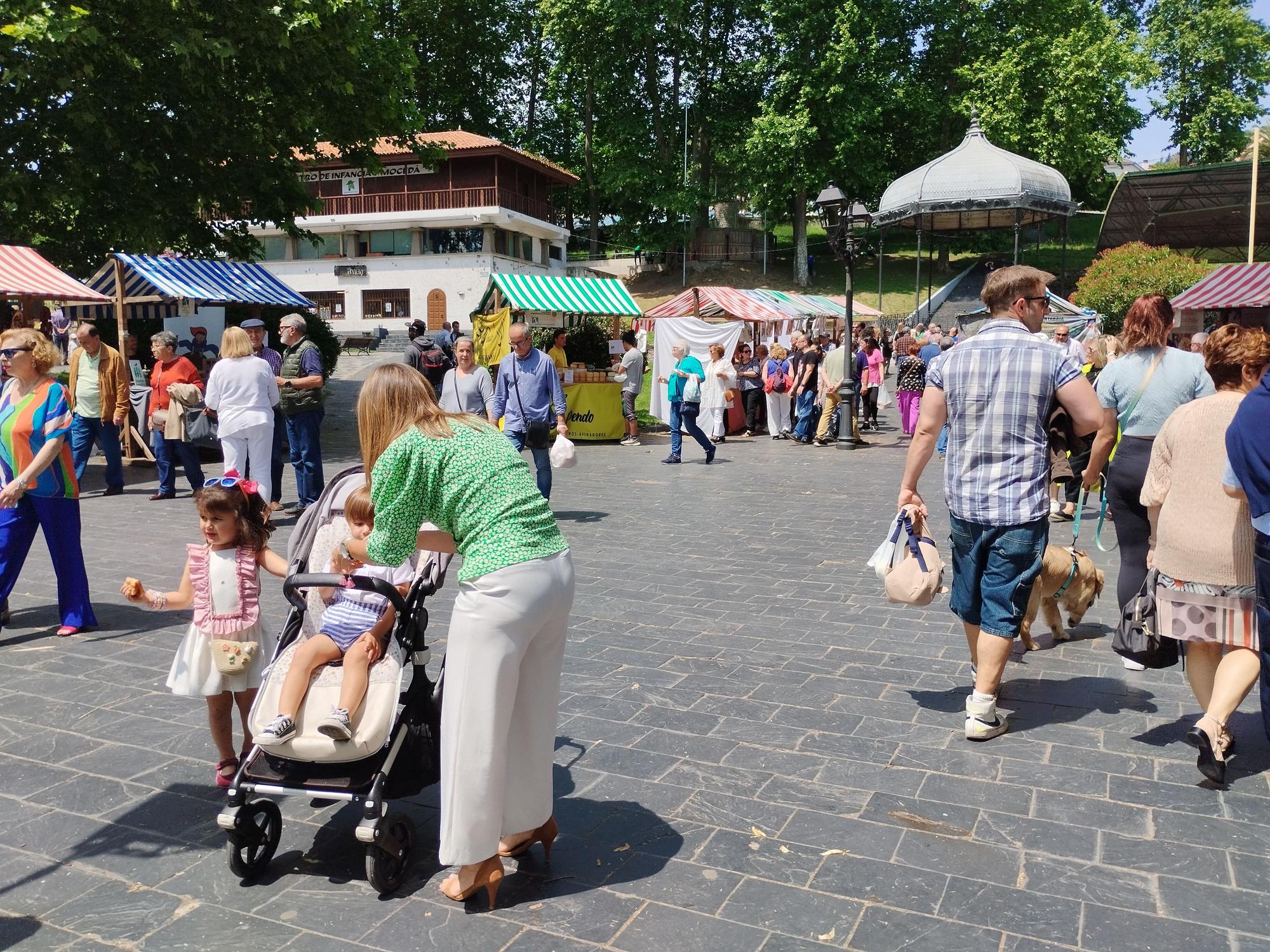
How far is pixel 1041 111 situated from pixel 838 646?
45.4 m

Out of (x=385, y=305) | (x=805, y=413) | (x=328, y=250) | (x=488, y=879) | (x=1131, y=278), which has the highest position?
(x=328, y=250)

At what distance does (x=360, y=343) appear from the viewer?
42188 millimetres

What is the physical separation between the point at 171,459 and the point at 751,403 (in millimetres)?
11029

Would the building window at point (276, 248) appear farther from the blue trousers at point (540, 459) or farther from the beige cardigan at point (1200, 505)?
the beige cardigan at point (1200, 505)

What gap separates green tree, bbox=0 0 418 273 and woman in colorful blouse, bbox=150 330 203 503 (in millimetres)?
4157

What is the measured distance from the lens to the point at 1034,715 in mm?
4754

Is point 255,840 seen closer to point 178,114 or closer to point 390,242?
point 178,114

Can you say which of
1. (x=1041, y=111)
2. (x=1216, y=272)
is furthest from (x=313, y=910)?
(x=1041, y=111)

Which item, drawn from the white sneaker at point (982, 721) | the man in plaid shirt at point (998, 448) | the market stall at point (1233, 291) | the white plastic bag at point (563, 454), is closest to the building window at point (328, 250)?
the market stall at point (1233, 291)

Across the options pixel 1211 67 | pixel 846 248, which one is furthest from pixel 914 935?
pixel 1211 67

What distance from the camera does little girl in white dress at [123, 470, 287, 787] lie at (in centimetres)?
378

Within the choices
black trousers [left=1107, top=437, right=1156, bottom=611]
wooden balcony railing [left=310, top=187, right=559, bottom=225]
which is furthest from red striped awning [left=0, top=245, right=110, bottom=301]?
wooden balcony railing [left=310, top=187, right=559, bottom=225]

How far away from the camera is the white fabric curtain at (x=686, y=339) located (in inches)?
835

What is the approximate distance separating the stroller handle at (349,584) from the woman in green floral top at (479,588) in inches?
4.9
